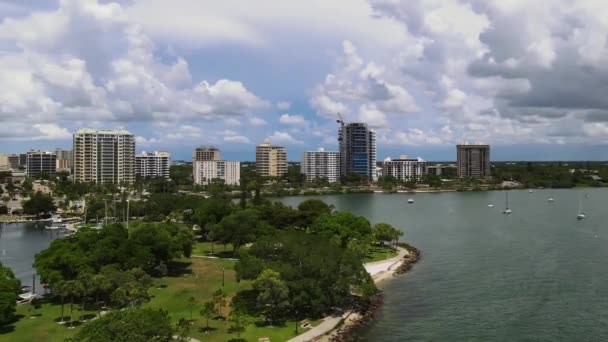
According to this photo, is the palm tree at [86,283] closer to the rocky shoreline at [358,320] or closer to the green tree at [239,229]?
the rocky shoreline at [358,320]

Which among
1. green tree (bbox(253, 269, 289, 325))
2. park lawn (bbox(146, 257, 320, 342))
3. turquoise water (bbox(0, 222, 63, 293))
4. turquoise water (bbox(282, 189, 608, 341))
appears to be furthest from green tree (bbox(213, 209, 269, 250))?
green tree (bbox(253, 269, 289, 325))

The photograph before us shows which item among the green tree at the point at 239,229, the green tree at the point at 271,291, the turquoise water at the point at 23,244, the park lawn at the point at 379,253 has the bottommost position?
the turquoise water at the point at 23,244

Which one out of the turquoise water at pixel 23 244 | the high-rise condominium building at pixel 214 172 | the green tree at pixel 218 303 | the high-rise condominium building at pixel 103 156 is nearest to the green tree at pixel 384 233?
the green tree at pixel 218 303

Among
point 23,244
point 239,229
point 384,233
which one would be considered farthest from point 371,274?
point 23,244

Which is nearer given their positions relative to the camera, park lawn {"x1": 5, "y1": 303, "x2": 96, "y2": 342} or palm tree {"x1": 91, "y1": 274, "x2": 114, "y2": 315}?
park lawn {"x1": 5, "y1": 303, "x2": 96, "y2": 342}

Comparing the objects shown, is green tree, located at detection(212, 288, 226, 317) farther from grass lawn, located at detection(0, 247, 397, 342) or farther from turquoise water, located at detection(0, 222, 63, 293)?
turquoise water, located at detection(0, 222, 63, 293)

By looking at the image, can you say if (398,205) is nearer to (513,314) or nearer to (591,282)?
(591,282)
